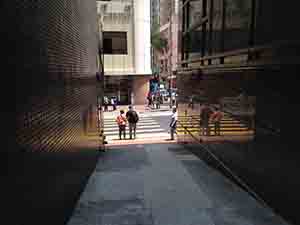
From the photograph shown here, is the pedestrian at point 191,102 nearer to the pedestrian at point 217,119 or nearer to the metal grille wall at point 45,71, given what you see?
the pedestrian at point 217,119

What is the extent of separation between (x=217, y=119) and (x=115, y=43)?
27.3 metres

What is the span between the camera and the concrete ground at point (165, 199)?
4500mm

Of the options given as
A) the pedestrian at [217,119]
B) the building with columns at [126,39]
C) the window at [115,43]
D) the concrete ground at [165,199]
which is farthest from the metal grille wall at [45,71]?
the window at [115,43]

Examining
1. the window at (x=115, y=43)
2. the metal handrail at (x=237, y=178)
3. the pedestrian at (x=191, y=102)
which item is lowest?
the metal handrail at (x=237, y=178)

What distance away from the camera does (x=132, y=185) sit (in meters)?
6.10

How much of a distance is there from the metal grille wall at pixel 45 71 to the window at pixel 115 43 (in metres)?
26.6

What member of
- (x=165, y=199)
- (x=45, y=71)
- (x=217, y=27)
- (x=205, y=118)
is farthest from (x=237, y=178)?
(x=45, y=71)

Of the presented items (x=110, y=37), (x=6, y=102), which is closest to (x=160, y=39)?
(x=110, y=37)

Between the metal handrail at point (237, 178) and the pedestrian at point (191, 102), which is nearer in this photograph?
the metal handrail at point (237, 178)

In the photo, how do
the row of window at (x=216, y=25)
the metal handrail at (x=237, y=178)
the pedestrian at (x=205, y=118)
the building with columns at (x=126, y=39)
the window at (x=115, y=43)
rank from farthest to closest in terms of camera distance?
the window at (x=115, y=43)
the building with columns at (x=126, y=39)
the pedestrian at (x=205, y=118)
the row of window at (x=216, y=25)
the metal handrail at (x=237, y=178)

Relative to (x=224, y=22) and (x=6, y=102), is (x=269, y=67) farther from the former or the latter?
(x=6, y=102)

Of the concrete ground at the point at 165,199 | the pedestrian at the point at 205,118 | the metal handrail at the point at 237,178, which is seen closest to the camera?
the concrete ground at the point at 165,199

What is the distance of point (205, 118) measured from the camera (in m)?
8.09

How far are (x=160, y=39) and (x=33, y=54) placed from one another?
6176 cm
